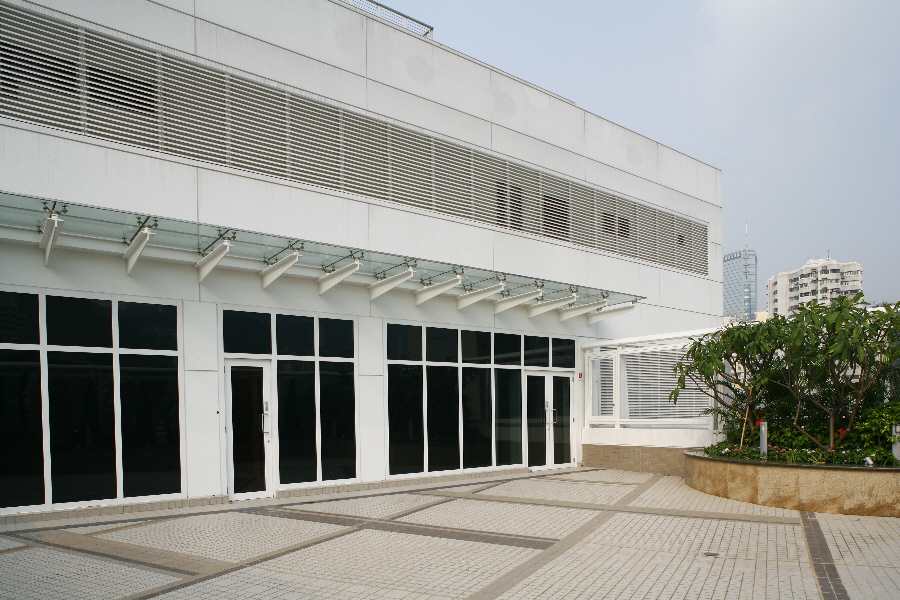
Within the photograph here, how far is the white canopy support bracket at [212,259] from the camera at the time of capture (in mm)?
9805

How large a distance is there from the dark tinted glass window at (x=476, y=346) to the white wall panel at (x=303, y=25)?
5.71 meters

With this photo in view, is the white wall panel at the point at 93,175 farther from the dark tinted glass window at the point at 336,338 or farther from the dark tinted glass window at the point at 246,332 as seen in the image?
the dark tinted glass window at the point at 336,338

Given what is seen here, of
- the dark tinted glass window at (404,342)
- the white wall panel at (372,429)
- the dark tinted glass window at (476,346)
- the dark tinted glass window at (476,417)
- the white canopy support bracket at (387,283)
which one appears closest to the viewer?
the white canopy support bracket at (387,283)

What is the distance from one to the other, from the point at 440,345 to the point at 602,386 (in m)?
5.15

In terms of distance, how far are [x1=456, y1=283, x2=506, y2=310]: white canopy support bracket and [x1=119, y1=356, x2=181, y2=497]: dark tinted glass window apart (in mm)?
5847

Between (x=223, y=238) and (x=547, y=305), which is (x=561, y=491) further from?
(x=223, y=238)

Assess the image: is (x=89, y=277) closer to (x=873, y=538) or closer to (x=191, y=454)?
(x=191, y=454)

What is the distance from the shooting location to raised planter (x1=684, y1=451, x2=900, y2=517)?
9.29m

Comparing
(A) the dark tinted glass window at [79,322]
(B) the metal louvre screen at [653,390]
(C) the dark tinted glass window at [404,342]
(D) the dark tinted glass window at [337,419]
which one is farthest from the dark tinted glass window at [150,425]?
(B) the metal louvre screen at [653,390]

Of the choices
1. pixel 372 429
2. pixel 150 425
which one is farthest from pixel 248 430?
pixel 372 429

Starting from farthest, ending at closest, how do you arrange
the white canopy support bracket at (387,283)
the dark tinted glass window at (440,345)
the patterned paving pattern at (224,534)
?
the dark tinted glass window at (440,345) → the white canopy support bracket at (387,283) → the patterned paving pattern at (224,534)

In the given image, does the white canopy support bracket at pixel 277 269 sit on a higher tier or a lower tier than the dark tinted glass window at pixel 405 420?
higher

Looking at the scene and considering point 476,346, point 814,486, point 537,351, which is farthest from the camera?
point 537,351

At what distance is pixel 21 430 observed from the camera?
8797 millimetres
